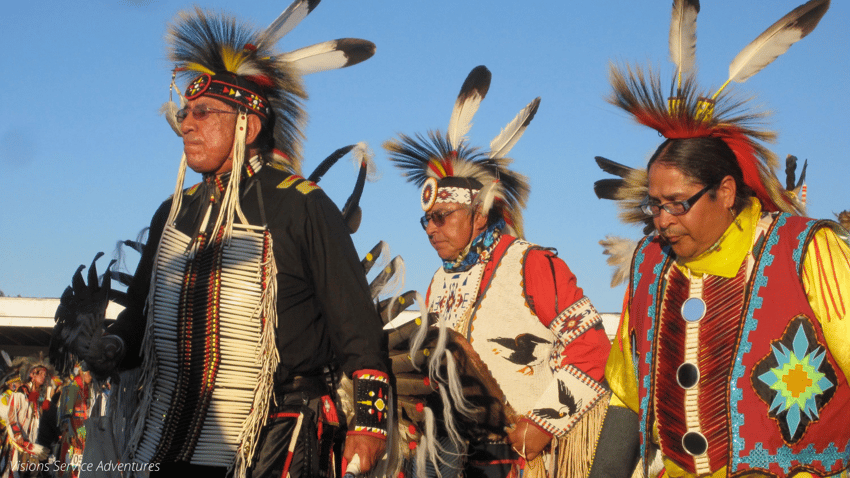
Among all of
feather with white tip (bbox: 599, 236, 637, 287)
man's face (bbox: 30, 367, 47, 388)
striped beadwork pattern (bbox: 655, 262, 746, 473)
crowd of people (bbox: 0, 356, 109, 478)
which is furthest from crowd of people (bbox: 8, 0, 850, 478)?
man's face (bbox: 30, 367, 47, 388)

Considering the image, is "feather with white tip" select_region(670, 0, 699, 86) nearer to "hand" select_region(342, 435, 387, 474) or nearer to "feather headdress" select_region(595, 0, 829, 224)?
"feather headdress" select_region(595, 0, 829, 224)

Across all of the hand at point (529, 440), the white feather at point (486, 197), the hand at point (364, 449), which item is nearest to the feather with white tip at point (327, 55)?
the hand at point (364, 449)

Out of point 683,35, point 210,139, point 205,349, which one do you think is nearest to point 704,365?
point 683,35

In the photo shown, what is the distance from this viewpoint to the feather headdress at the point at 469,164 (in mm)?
4750

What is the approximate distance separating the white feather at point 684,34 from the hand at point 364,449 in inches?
59.4

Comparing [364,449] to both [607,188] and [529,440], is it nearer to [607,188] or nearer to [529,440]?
[529,440]

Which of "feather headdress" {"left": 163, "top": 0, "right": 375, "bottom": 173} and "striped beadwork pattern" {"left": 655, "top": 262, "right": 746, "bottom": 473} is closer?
"striped beadwork pattern" {"left": 655, "top": 262, "right": 746, "bottom": 473}

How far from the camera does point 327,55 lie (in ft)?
10.6

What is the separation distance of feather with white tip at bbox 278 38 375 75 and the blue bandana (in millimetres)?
1452

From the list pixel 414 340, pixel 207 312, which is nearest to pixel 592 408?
pixel 414 340

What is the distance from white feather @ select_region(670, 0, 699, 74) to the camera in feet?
9.18

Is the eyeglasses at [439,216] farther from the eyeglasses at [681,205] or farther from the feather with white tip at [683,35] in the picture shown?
the eyeglasses at [681,205]

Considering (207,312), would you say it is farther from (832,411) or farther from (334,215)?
(832,411)

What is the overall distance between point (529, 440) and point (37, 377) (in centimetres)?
1083
